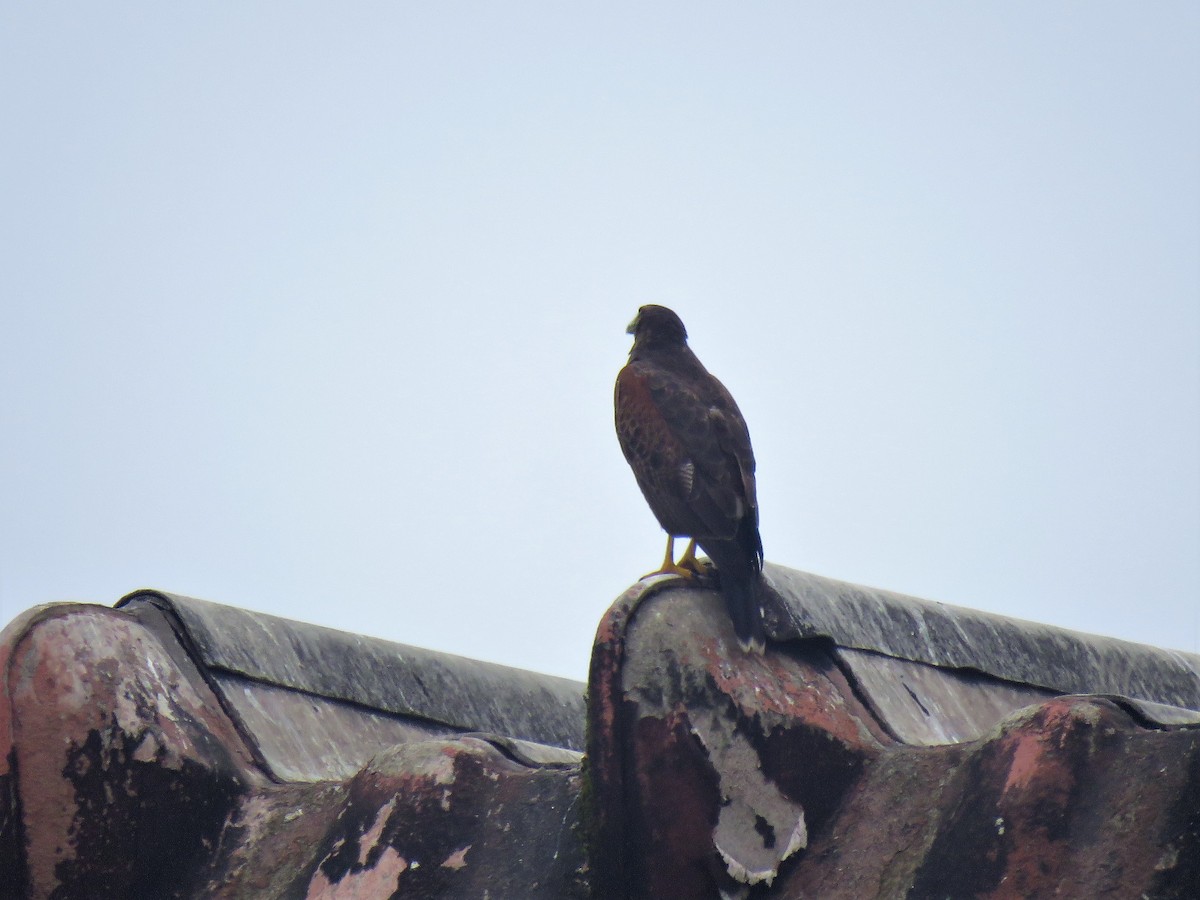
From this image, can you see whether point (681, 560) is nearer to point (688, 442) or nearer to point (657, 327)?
point (688, 442)

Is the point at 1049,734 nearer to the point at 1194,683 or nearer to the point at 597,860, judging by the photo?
the point at 597,860

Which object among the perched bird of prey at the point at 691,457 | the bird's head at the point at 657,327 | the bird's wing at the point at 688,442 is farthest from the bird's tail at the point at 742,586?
the bird's head at the point at 657,327

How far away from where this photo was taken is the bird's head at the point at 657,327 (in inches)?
207

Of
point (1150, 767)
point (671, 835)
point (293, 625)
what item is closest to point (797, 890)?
point (671, 835)

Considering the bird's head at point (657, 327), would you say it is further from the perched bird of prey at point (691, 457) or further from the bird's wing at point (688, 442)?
the bird's wing at point (688, 442)

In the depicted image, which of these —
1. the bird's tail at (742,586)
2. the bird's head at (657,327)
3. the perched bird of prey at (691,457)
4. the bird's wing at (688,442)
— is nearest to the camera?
the bird's tail at (742,586)

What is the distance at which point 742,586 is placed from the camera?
3.51 m

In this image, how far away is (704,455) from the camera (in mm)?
4348

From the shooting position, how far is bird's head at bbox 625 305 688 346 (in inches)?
207

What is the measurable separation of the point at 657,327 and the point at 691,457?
1.05 metres

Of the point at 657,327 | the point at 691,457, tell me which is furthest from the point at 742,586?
the point at 657,327

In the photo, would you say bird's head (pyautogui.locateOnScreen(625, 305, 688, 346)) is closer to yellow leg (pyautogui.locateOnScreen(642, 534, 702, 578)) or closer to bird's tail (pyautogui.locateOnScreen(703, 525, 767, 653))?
yellow leg (pyautogui.locateOnScreen(642, 534, 702, 578))

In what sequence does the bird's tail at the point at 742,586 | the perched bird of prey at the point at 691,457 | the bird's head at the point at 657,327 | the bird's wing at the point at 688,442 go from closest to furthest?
the bird's tail at the point at 742,586 → the perched bird of prey at the point at 691,457 → the bird's wing at the point at 688,442 → the bird's head at the point at 657,327

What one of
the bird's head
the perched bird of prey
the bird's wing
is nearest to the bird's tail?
the perched bird of prey
